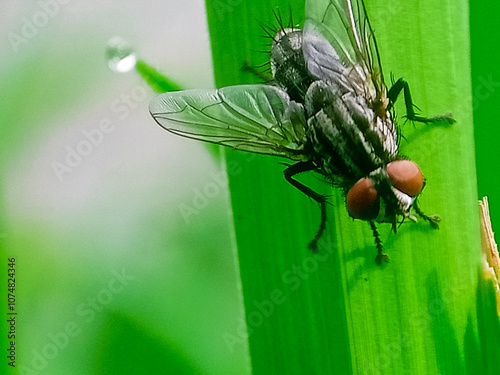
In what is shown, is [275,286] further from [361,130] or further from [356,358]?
[361,130]

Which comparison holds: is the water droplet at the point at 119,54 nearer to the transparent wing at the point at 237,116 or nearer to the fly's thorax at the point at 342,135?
the transparent wing at the point at 237,116

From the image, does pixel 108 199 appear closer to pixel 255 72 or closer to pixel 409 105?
pixel 255 72

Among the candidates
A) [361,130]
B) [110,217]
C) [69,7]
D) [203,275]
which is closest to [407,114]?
[361,130]

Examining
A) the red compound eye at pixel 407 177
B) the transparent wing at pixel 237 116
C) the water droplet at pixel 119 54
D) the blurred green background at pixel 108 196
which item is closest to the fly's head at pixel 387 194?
the red compound eye at pixel 407 177

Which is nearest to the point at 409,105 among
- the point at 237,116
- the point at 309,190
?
the point at 309,190

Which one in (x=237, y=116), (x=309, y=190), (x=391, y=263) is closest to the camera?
(x=391, y=263)

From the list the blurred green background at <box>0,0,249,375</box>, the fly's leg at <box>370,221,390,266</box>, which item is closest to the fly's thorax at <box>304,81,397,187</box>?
the fly's leg at <box>370,221,390,266</box>

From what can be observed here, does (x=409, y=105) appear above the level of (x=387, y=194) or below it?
above
